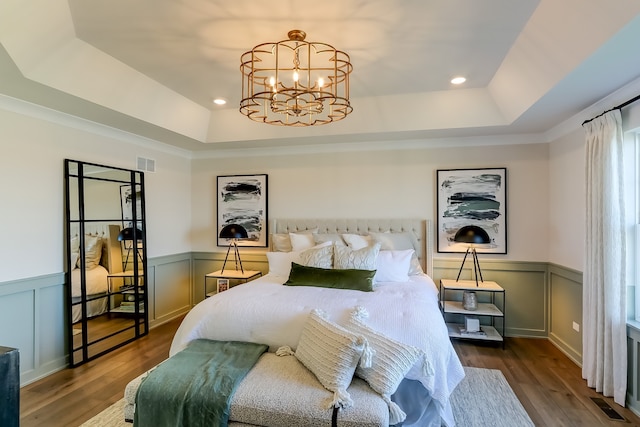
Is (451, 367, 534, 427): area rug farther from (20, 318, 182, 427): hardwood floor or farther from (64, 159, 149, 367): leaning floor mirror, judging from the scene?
(64, 159, 149, 367): leaning floor mirror

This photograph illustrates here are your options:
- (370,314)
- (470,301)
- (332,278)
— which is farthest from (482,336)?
(370,314)

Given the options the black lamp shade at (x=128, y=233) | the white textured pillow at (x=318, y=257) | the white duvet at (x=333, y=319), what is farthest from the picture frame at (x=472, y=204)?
the black lamp shade at (x=128, y=233)

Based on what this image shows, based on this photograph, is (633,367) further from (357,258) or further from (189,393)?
(189,393)

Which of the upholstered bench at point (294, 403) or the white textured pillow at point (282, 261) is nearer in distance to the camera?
the upholstered bench at point (294, 403)

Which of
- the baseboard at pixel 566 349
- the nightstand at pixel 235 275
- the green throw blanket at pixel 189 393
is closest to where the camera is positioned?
the green throw blanket at pixel 189 393

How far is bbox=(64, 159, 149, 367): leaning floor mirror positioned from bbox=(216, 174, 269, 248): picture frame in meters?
1.16

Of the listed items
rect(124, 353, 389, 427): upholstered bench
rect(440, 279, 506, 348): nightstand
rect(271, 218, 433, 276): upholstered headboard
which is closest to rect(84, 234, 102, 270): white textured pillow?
rect(124, 353, 389, 427): upholstered bench

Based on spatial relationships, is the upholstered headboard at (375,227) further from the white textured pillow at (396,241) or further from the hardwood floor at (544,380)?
the hardwood floor at (544,380)

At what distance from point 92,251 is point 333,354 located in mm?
2973

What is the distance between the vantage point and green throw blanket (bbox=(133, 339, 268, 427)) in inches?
76.4

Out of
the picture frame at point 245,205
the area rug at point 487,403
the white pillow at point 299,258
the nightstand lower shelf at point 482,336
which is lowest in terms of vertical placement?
the area rug at point 487,403

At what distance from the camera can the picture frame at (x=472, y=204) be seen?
4242 mm

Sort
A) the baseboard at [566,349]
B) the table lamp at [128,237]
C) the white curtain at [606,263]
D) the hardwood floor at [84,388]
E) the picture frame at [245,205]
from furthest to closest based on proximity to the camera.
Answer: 1. the picture frame at [245,205]
2. the table lamp at [128,237]
3. the baseboard at [566,349]
4. the white curtain at [606,263]
5. the hardwood floor at [84,388]

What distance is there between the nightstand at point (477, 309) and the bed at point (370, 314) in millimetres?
368
